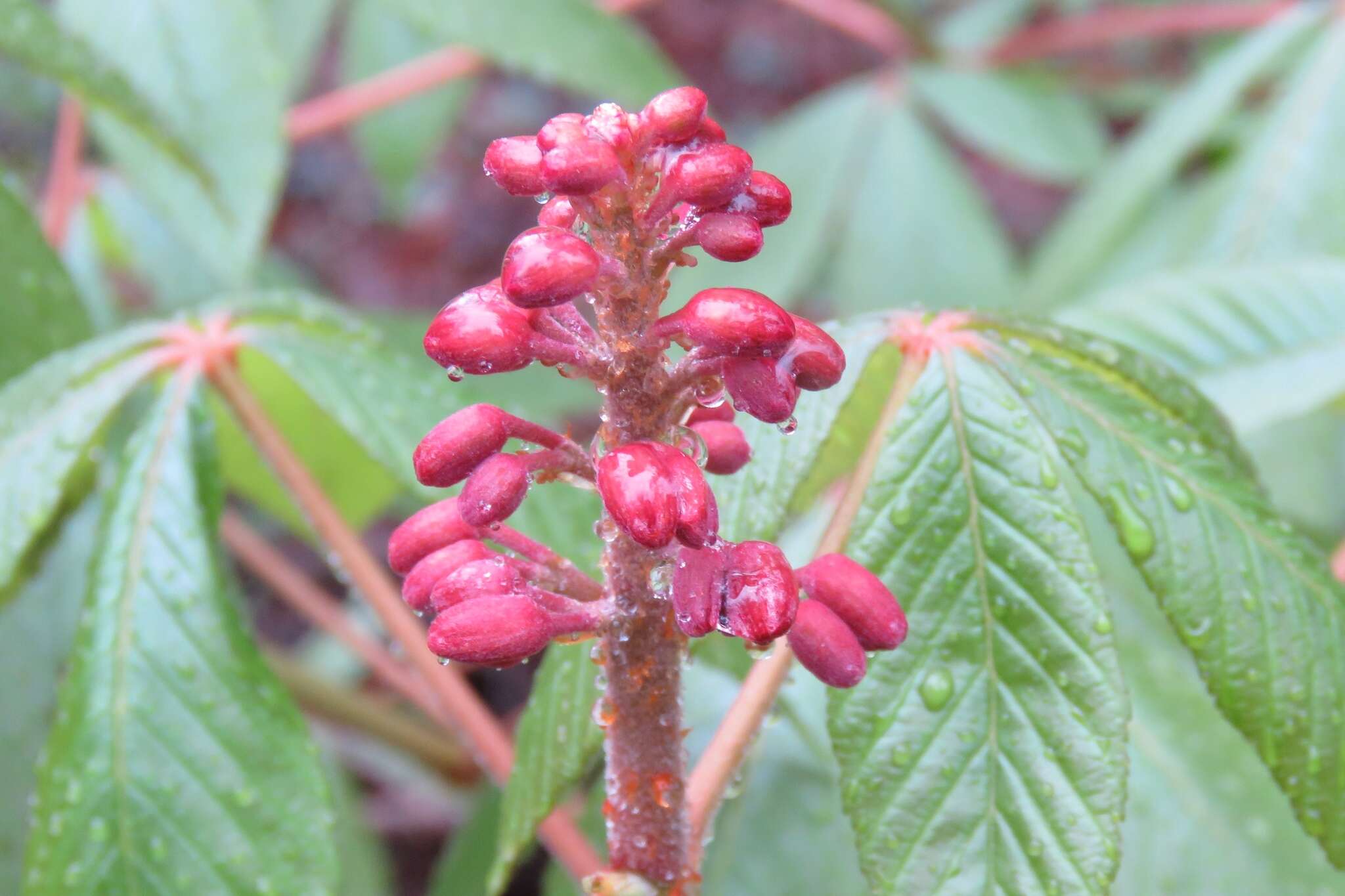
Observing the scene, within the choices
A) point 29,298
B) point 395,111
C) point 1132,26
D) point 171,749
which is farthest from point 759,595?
point 1132,26

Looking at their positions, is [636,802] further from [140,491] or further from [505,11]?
[505,11]

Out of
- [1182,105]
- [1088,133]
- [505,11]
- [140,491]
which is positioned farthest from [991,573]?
[1088,133]

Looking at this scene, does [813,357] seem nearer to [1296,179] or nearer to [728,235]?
[728,235]

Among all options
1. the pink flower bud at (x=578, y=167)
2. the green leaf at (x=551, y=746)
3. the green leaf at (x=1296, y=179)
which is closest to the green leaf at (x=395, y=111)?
the green leaf at (x=1296, y=179)

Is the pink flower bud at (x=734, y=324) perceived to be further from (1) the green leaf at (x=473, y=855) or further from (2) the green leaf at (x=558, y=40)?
(1) the green leaf at (x=473, y=855)

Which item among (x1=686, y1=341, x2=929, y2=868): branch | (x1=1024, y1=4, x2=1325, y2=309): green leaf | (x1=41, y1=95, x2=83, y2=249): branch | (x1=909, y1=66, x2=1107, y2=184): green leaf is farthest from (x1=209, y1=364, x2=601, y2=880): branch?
(x1=909, y1=66, x2=1107, y2=184): green leaf
